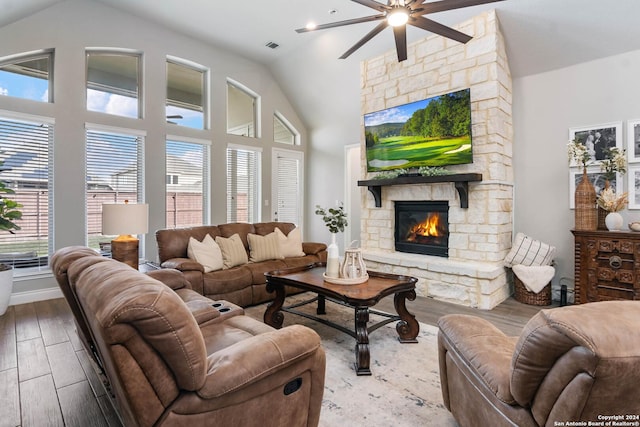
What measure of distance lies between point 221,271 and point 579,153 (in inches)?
167

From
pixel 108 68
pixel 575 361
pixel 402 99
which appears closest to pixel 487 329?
pixel 575 361

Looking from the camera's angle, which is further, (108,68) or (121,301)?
(108,68)

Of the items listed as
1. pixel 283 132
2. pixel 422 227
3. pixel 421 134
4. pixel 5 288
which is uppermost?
pixel 283 132

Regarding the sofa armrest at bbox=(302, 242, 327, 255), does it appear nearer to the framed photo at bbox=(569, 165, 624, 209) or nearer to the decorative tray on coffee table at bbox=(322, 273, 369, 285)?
the decorative tray on coffee table at bbox=(322, 273, 369, 285)

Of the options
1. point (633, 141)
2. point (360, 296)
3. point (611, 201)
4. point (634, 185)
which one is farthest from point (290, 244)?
point (633, 141)

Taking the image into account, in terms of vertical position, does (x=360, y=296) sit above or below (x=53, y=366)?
above

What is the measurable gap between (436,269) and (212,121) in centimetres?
432

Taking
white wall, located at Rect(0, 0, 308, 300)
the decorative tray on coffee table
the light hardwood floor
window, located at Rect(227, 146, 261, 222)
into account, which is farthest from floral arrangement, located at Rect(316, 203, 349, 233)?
the decorative tray on coffee table

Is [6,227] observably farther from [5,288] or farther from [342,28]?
[342,28]

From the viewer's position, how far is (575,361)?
36.0 inches

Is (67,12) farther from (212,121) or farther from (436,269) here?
(436,269)

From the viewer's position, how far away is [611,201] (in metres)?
3.51

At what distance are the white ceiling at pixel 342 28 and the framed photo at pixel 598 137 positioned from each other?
806 millimetres

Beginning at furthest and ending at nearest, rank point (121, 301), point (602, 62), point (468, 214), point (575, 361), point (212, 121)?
point (212, 121), point (468, 214), point (602, 62), point (121, 301), point (575, 361)
